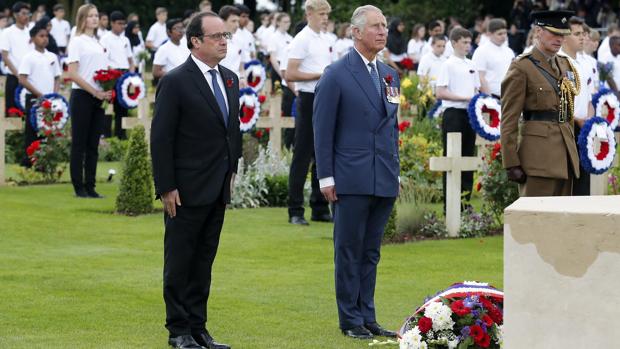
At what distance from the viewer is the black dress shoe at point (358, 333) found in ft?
27.6

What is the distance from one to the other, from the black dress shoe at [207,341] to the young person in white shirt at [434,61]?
42.9ft

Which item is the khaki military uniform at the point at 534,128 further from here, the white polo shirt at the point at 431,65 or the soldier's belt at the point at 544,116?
the white polo shirt at the point at 431,65

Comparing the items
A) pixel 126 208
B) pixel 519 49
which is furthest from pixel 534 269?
pixel 519 49

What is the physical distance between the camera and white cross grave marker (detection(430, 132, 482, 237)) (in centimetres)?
1338

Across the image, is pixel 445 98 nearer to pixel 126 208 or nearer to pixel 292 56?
pixel 292 56

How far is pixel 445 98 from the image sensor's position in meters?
14.6

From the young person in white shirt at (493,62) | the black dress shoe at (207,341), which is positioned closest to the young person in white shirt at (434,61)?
the young person in white shirt at (493,62)

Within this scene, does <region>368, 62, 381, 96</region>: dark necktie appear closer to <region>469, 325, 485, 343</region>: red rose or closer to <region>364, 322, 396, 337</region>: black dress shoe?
<region>364, 322, 396, 337</region>: black dress shoe

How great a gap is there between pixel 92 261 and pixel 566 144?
4207 mm

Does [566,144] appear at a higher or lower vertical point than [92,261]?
higher

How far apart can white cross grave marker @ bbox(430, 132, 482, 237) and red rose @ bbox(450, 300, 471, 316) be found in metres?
5.88

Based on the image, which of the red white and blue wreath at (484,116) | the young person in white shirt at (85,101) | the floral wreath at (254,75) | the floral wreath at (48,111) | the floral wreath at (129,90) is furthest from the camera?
the floral wreath at (254,75)

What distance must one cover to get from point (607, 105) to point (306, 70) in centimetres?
306

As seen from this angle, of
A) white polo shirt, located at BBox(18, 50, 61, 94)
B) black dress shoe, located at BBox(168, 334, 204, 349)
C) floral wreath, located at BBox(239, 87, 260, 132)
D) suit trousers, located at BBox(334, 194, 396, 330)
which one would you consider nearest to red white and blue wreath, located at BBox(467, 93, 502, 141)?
floral wreath, located at BBox(239, 87, 260, 132)
